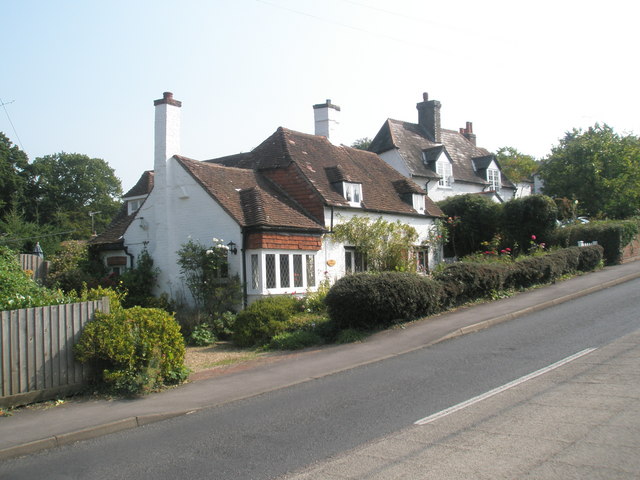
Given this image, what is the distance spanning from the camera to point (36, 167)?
58.8m

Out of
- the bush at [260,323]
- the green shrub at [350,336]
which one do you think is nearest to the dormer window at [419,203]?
the bush at [260,323]

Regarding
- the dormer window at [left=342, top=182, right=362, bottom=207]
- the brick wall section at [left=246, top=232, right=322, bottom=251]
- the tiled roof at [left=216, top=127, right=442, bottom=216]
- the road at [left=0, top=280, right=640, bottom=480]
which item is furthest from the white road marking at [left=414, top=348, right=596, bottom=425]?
the dormer window at [left=342, top=182, right=362, bottom=207]

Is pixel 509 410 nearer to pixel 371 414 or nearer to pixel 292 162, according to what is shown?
pixel 371 414

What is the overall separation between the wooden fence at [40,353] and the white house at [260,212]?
28.7 feet

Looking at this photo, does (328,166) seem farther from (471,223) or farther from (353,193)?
(471,223)

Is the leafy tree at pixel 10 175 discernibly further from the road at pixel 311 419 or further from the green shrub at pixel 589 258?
the road at pixel 311 419

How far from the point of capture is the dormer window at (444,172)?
122ft

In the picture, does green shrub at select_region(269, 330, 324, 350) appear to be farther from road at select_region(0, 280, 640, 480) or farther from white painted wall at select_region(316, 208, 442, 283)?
white painted wall at select_region(316, 208, 442, 283)

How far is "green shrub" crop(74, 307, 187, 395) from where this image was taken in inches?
392

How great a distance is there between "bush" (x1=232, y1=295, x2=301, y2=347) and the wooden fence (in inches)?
236

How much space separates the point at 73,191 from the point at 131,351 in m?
64.0

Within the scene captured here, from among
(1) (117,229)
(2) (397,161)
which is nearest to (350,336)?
(1) (117,229)

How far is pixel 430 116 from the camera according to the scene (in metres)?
40.6

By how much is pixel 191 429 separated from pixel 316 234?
43.7 ft
